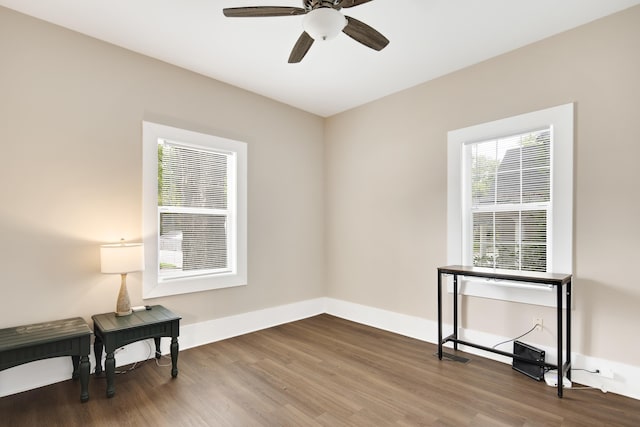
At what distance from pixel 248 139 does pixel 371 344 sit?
109 inches

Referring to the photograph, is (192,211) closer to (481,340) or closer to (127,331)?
(127,331)

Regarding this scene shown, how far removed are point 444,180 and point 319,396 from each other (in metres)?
2.46

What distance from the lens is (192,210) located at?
3.55 meters

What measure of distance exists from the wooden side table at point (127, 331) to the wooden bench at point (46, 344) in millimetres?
125

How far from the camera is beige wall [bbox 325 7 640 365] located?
99.0 inches

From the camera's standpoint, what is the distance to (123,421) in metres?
2.14

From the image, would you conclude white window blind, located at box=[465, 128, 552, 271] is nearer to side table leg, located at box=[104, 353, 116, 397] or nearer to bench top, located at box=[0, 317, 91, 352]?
side table leg, located at box=[104, 353, 116, 397]

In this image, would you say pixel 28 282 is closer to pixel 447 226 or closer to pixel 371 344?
pixel 371 344

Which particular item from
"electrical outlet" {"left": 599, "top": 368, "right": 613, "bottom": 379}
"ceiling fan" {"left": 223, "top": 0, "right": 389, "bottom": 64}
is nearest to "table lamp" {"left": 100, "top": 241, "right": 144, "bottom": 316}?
"ceiling fan" {"left": 223, "top": 0, "right": 389, "bottom": 64}

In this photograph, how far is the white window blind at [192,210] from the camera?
11.1ft

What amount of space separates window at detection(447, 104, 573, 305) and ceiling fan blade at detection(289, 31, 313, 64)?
6.18ft

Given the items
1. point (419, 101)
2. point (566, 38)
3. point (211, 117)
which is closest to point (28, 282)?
point (211, 117)

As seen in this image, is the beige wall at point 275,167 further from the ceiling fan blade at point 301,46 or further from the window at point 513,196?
the ceiling fan blade at point 301,46

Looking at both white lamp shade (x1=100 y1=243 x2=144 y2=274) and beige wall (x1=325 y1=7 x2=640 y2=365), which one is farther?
white lamp shade (x1=100 y1=243 x2=144 y2=274)
